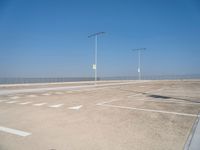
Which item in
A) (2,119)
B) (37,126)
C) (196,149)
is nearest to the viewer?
(196,149)

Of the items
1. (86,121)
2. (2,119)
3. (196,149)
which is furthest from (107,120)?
(2,119)

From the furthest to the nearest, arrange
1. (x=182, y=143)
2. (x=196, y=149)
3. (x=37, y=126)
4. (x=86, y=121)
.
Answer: (x=86, y=121) < (x=37, y=126) < (x=182, y=143) < (x=196, y=149)

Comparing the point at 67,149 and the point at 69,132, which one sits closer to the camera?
the point at 67,149

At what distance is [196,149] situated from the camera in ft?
11.8

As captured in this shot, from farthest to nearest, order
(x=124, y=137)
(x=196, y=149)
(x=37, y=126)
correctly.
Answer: (x=37, y=126)
(x=124, y=137)
(x=196, y=149)

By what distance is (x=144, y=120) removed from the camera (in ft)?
19.9

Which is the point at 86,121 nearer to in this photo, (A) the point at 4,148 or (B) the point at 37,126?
(B) the point at 37,126

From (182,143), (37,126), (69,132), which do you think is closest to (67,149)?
(69,132)

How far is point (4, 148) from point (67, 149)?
1579 millimetres

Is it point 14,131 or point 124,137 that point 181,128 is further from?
point 14,131

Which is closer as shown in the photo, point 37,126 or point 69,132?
point 69,132

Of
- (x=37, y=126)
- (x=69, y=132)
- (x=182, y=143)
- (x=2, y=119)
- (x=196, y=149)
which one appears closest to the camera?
(x=196, y=149)

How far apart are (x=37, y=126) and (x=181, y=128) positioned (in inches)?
196

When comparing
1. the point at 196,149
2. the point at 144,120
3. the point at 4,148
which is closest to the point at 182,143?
the point at 196,149
